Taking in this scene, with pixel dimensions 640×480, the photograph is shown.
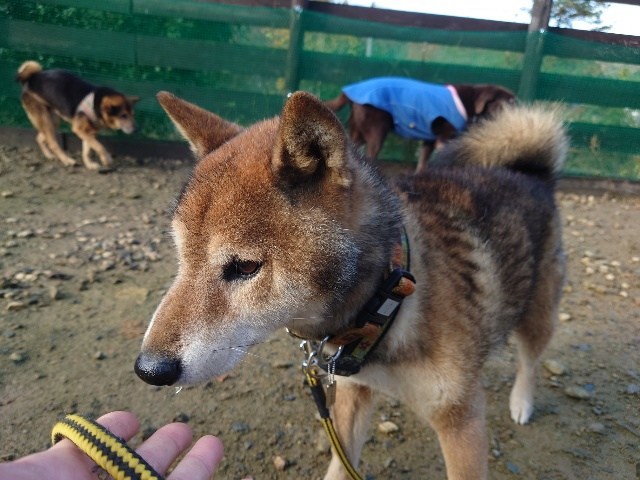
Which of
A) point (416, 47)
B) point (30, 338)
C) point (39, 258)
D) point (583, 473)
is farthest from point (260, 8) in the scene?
point (583, 473)

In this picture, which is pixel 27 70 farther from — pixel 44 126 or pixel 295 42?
pixel 295 42

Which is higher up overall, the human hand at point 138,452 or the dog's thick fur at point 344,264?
the dog's thick fur at point 344,264

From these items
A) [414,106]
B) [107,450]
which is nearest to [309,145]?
[107,450]

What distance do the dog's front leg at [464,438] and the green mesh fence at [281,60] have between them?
5.48 m

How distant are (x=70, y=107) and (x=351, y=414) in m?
5.53

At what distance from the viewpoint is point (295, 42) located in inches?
250

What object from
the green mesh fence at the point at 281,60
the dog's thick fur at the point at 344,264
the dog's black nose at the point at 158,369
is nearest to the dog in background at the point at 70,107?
the green mesh fence at the point at 281,60

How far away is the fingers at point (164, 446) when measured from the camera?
1.35 metres

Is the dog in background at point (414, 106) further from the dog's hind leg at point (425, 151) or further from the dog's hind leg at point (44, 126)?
the dog's hind leg at point (44, 126)

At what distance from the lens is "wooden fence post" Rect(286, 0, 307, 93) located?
6262 millimetres

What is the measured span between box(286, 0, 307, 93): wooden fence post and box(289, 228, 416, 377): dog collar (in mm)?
5218

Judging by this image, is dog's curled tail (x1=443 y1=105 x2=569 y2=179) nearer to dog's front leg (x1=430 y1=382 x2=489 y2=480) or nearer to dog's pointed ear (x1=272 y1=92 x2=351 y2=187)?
dog's front leg (x1=430 y1=382 x2=489 y2=480)

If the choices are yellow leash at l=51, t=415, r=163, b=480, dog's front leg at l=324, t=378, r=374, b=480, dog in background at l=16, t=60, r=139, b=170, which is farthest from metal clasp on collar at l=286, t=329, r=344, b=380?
dog in background at l=16, t=60, r=139, b=170

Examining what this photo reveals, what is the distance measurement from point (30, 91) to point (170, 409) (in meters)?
5.11
